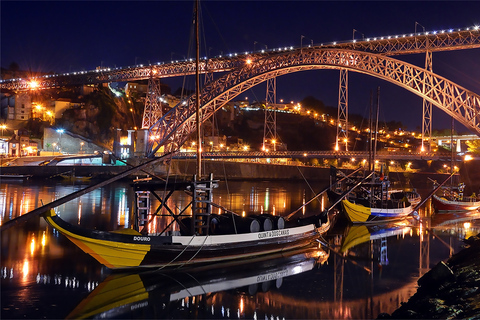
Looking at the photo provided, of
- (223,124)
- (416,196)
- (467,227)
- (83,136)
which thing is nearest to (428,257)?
(467,227)

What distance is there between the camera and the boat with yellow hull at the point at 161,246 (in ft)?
38.0

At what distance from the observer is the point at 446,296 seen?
33.0 feet

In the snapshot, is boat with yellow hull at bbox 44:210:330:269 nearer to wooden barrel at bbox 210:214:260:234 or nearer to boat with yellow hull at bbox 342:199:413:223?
wooden barrel at bbox 210:214:260:234

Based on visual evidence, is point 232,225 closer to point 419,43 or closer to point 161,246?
point 161,246

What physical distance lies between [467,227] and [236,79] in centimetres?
3064

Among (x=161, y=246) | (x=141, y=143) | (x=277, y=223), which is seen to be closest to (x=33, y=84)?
(x=141, y=143)

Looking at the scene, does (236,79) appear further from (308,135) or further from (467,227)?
(308,135)

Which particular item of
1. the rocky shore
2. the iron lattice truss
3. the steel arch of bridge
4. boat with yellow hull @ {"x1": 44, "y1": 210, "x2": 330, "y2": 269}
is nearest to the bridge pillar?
the steel arch of bridge

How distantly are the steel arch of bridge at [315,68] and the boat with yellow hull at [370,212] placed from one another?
18.1m

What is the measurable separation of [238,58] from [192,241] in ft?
135

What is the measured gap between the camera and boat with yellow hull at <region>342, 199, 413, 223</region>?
23781mm

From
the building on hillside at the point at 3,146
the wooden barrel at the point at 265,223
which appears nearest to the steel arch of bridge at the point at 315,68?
the building on hillside at the point at 3,146

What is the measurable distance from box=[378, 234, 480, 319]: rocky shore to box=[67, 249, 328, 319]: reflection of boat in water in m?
3.50

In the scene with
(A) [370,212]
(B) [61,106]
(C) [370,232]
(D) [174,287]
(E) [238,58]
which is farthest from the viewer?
(B) [61,106]
